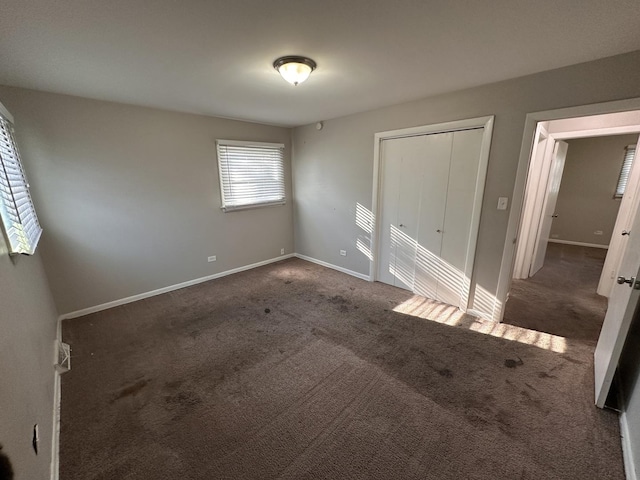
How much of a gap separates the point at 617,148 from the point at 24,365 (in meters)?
9.06

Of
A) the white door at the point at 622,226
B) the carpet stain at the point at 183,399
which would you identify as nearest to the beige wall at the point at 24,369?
the carpet stain at the point at 183,399

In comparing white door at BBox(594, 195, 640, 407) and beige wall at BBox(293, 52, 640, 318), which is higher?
beige wall at BBox(293, 52, 640, 318)

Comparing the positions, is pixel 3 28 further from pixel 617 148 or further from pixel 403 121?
pixel 617 148

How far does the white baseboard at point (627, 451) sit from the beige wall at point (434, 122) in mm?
1304

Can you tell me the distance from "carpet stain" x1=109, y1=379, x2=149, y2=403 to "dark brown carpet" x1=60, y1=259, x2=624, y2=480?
11 millimetres

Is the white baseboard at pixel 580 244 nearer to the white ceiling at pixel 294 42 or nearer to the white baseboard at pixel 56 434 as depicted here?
the white ceiling at pixel 294 42

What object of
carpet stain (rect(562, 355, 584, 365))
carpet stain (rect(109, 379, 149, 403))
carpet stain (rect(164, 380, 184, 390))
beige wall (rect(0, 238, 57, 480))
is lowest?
carpet stain (rect(109, 379, 149, 403))

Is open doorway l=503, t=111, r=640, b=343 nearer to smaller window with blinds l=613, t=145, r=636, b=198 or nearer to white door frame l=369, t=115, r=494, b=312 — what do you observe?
smaller window with blinds l=613, t=145, r=636, b=198

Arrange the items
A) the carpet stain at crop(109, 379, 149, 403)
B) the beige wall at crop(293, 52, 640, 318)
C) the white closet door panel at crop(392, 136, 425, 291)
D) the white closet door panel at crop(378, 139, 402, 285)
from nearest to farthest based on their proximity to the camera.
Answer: the carpet stain at crop(109, 379, 149, 403)
the beige wall at crop(293, 52, 640, 318)
the white closet door panel at crop(392, 136, 425, 291)
the white closet door panel at crop(378, 139, 402, 285)

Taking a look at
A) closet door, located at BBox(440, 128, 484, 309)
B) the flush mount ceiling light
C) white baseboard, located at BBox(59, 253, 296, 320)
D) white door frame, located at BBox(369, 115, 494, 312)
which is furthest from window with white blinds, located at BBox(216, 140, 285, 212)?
closet door, located at BBox(440, 128, 484, 309)

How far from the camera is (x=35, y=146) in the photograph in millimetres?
2486

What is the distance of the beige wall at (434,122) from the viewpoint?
201 cm

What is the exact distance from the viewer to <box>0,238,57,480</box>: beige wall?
1.05 m

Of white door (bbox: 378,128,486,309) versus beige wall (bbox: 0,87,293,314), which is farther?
white door (bbox: 378,128,486,309)
